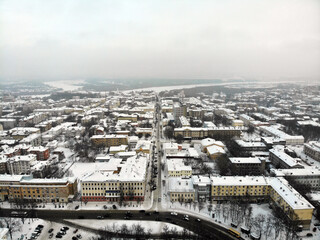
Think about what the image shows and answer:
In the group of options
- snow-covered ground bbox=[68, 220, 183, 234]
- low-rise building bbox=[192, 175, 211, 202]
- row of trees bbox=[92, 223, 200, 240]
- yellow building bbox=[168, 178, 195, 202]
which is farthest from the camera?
low-rise building bbox=[192, 175, 211, 202]

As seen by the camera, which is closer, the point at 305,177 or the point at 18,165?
the point at 305,177

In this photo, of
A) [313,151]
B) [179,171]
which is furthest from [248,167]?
[313,151]

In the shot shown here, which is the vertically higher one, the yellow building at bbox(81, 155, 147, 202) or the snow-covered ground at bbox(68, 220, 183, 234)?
the yellow building at bbox(81, 155, 147, 202)

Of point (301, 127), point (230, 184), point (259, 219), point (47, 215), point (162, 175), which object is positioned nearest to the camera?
point (259, 219)

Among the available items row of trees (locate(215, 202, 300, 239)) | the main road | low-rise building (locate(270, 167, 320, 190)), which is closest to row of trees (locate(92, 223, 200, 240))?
the main road

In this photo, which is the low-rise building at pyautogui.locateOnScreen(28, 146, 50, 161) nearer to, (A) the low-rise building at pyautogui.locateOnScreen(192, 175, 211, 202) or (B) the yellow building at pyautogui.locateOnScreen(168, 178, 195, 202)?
(B) the yellow building at pyautogui.locateOnScreen(168, 178, 195, 202)

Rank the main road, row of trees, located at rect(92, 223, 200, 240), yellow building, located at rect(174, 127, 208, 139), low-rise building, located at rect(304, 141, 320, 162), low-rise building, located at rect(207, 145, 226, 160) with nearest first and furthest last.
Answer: row of trees, located at rect(92, 223, 200, 240)
the main road
low-rise building, located at rect(207, 145, 226, 160)
low-rise building, located at rect(304, 141, 320, 162)
yellow building, located at rect(174, 127, 208, 139)

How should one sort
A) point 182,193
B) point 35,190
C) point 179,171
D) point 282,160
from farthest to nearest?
point 282,160 < point 179,171 < point 35,190 < point 182,193

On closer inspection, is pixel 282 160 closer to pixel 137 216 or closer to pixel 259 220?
pixel 259 220

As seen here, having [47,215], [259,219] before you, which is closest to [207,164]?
[259,219]

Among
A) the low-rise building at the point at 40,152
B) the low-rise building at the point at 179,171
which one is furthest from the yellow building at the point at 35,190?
the low-rise building at the point at 179,171

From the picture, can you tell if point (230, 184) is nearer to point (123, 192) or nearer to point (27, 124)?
point (123, 192)
